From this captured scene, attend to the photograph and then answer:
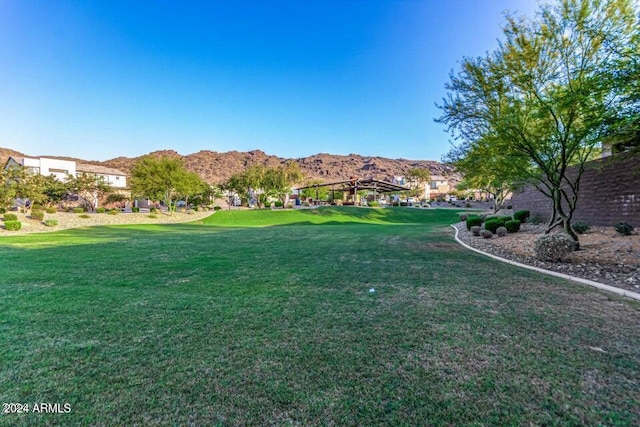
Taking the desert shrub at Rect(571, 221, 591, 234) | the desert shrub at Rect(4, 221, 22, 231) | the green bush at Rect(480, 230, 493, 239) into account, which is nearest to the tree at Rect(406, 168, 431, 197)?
the green bush at Rect(480, 230, 493, 239)

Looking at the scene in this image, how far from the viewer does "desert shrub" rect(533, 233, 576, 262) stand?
6963mm

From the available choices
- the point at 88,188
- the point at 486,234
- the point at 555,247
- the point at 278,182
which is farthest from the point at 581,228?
the point at 88,188

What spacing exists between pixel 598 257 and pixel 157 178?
108 feet

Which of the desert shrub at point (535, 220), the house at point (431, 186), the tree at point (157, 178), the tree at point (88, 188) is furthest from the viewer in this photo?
the house at point (431, 186)

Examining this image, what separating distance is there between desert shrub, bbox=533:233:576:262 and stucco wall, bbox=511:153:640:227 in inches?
165

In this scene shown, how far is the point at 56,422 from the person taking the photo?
1863 mm

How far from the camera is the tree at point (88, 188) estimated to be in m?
28.5

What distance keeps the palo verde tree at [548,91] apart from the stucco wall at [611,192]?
219 centimetres

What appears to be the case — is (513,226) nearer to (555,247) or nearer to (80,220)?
(555,247)

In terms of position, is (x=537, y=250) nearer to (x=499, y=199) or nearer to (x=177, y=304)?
(x=177, y=304)

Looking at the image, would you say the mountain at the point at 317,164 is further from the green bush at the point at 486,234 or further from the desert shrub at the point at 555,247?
the desert shrub at the point at 555,247

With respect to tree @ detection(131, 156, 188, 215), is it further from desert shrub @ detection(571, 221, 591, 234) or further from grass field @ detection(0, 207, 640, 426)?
desert shrub @ detection(571, 221, 591, 234)

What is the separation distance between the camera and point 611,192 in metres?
9.88

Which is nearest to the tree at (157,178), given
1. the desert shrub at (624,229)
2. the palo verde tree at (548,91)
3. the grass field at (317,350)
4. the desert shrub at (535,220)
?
the grass field at (317,350)
